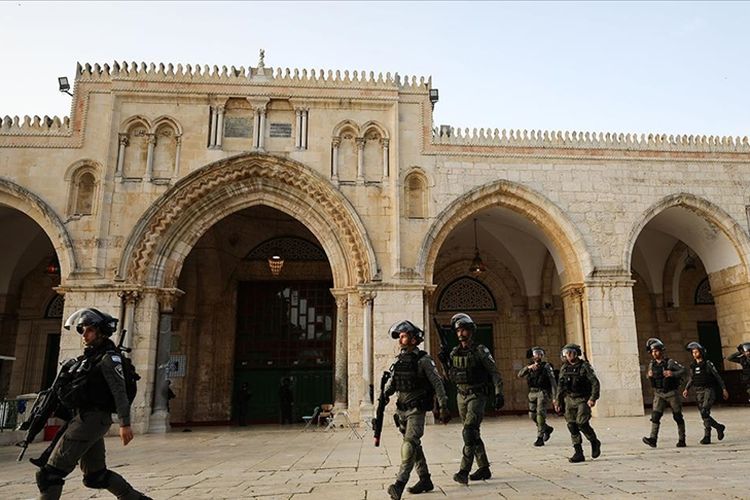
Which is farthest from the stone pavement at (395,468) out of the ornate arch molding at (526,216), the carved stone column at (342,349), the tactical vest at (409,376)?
the ornate arch molding at (526,216)

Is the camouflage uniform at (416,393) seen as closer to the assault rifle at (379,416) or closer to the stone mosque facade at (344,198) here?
the assault rifle at (379,416)

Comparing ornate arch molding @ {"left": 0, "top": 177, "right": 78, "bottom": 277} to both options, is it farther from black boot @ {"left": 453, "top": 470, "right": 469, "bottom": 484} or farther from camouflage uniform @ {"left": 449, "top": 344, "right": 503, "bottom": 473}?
black boot @ {"left": 453, "top": 470, "right": 469, "bottom": 484}

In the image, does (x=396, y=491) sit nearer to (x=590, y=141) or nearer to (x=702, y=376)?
(x=702, y=376)

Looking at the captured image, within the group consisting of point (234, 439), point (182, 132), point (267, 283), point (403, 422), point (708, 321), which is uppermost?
point (182, 132)

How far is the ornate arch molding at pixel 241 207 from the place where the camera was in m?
12.4

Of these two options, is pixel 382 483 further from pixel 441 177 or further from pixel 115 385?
pixel 441 177

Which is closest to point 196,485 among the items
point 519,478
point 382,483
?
point 382,483

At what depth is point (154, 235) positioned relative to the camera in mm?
12445

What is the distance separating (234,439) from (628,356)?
8681 millimetres

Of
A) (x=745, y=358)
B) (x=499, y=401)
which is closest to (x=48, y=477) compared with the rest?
(x=499, y=401)

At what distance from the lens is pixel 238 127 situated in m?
13.1

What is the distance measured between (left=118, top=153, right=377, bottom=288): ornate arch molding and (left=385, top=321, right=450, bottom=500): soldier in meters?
7.42

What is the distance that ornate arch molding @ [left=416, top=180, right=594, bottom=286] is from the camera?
1286 centimetres

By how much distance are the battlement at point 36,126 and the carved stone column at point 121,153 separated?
119 cm
